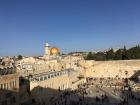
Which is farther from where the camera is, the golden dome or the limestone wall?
the golden dome

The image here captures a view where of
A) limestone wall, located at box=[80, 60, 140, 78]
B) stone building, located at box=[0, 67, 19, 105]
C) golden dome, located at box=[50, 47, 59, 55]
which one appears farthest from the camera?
golden dome, located at box=[50, 47, 59, 55]

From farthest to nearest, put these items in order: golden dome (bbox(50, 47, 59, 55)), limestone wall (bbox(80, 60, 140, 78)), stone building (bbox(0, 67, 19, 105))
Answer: golden dome (bbox(50, 47, 59, 55))
limestone wall (bbox(80, 60, 140, 78))
stone building (bbox(0, 67, 19, 105))

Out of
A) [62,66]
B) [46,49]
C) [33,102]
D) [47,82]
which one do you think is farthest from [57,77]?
[46,49]

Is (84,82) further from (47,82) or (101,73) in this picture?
(47,82)

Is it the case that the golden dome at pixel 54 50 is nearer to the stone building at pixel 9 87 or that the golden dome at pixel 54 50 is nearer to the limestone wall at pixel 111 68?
the limestone wall at pixel 111 68

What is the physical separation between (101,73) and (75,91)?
1575cm

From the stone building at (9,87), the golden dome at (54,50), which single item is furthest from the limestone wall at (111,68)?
the stone building at (9,87)

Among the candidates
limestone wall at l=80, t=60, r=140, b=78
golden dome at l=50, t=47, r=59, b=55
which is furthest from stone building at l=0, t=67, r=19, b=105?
golden dome at l=50, t=47, r=59, b=55

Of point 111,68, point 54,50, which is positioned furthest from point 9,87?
point 54,50

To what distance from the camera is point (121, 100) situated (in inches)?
1142

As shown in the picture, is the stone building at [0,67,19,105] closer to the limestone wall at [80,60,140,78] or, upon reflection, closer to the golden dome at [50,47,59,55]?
the limestone wall at [80,60,140,78]

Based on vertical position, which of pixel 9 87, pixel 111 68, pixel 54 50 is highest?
pixel 54 50

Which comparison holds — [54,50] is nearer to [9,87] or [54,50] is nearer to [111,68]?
[111,68]

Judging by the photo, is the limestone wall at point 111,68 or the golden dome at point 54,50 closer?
the limestone wall at point 111,68
